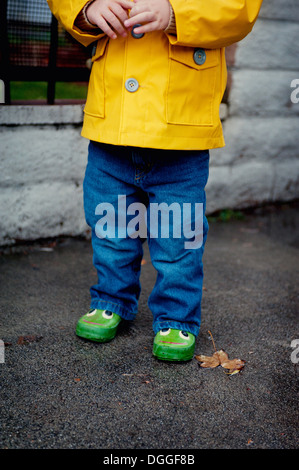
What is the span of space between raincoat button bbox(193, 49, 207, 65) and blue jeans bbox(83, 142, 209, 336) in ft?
Result: 1.07

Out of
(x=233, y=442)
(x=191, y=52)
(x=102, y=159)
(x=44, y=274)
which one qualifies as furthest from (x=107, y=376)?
(x=191, y=52)

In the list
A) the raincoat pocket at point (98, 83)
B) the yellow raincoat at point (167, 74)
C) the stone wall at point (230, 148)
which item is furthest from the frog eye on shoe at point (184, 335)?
the stone wall at point (230, 148)

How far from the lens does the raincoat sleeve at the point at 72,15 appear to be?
175 centimetres

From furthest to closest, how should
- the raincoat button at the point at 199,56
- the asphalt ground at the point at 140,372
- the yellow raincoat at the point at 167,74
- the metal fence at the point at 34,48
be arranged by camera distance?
1. the metal fence at the point at 34,48
2. the raincoat button at the point at 199,56
3. the yellow raincoat at the point at 167,74
4. the asphalt ground at the point at 140,372

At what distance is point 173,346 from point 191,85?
0.98 metres

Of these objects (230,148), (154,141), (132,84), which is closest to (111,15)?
(132,84)

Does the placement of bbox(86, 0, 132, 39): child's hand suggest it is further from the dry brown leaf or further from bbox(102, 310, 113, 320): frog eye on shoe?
the dry brown leaf

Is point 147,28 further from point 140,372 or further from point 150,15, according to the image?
point 140,372

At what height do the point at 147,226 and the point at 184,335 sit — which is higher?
the point at 147,226

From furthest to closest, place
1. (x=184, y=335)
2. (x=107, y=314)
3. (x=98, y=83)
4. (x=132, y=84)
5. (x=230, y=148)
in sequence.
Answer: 1. (x=230, y=148)
2. (x=107, y=314)
3. (x=184, y=335)
4. (x=98, y=83)
5. (x=132, y=84)

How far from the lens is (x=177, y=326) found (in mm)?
1956

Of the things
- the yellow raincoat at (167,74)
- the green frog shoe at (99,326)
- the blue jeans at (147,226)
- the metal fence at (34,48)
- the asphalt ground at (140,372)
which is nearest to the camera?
the asphalt ground at (140,372)

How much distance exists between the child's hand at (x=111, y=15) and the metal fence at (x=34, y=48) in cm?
103

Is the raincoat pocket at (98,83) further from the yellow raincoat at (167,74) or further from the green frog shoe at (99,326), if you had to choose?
the green frog shoe at (99,326)
